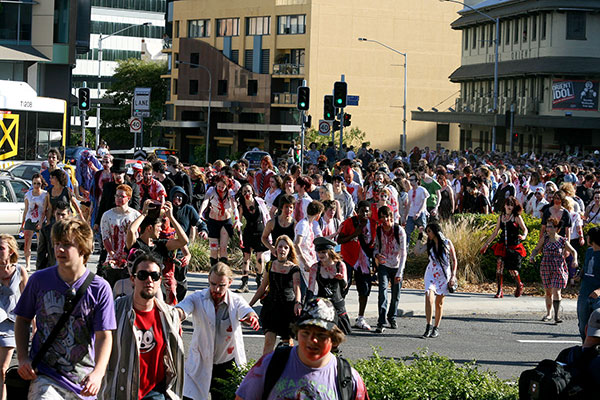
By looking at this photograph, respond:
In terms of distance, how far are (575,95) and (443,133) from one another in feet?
75.5

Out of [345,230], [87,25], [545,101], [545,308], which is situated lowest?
[545,308]

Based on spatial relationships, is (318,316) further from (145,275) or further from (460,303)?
(460,303)

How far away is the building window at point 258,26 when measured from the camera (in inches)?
3238

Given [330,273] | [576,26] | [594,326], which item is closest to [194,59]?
[576,26]

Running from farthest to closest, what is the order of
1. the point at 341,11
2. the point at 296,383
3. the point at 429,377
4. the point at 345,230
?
the point at 341,11 < the point at 345,230 < the point at 429,377 < the point at 296,383

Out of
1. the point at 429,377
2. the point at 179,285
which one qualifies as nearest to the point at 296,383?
the point at 429,377

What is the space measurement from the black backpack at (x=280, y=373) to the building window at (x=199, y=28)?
278ft

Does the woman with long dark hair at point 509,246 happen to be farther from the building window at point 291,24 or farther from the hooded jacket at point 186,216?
the building window at point 291,24

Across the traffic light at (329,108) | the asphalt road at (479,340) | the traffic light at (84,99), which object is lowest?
the asphalt road at (479,340)

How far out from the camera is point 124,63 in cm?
9500

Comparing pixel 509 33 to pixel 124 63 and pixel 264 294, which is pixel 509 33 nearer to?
pixel 124 63

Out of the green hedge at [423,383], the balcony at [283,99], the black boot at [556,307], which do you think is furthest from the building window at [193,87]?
the green hedge at [423,383]

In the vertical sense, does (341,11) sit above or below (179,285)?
above

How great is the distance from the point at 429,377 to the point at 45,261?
21.6 ft
